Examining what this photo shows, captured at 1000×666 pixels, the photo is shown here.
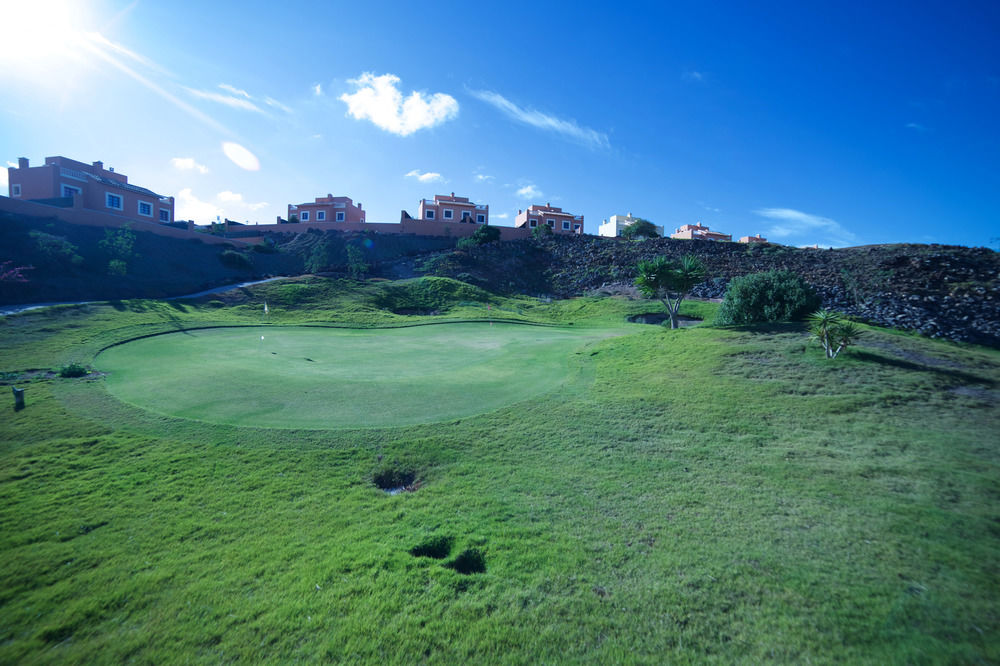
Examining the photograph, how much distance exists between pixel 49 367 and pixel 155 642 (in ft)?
56.5

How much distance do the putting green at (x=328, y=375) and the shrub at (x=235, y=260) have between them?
30225 mm

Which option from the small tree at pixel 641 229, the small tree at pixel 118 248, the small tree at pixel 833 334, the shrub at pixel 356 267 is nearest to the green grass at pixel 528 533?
the small tree at pixel 833 334

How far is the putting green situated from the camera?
1111 centimetres

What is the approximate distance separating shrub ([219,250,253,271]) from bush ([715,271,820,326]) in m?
52.5

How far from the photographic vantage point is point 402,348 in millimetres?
22312

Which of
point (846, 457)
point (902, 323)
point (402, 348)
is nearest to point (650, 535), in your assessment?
point (846, 457)

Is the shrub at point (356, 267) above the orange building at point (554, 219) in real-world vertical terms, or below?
below

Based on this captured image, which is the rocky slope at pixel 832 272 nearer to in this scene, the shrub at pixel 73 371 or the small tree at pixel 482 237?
the small tree at pixel 482 237

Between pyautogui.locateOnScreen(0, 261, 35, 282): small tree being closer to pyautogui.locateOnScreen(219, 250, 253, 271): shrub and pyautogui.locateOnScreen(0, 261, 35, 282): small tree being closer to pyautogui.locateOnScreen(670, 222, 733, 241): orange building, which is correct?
pyautogui.locateOnScreen(219, 250, 253, 271): shrub

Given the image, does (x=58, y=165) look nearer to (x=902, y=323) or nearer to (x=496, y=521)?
(x=496, y=521)

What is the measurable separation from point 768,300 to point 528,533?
19.3m

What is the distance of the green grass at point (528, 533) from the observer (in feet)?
14.7

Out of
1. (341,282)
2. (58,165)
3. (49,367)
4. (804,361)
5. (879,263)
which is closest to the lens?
(804,361)

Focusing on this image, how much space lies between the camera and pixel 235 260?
167 ft
